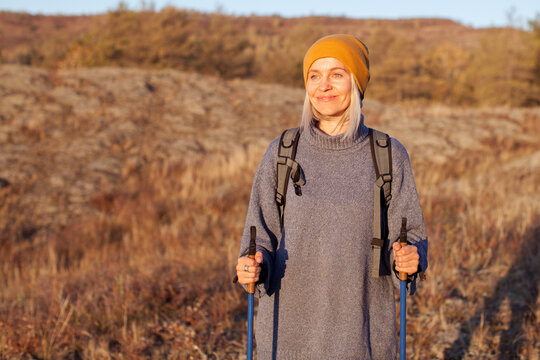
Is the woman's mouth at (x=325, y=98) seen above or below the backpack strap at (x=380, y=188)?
above

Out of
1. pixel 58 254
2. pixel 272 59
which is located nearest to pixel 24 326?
pixel 58 254

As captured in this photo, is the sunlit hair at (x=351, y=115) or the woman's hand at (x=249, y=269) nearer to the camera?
the woman's hand at (x=249, y=269)

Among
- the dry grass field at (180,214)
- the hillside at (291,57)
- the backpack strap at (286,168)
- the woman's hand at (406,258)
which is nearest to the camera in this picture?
the woman's hand at (406,258)

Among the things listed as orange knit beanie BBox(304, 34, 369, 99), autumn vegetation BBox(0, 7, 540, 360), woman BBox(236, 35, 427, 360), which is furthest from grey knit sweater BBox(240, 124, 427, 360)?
autumn vegetation BBox(0, 7, 540, 360)

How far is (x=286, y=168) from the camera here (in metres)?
1.97

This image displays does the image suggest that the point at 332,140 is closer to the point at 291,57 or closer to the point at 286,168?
the point at 286,168

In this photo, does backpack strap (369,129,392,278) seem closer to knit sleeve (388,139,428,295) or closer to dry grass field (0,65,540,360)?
knit sleeve (388,139,428,295)

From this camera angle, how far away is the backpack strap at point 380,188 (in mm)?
1901

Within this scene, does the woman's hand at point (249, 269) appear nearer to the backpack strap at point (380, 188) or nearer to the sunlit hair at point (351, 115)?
the backpack strap at point (380, 188)

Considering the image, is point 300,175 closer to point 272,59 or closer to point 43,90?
point 43,90

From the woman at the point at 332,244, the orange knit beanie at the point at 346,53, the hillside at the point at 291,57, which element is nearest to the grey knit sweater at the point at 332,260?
the woman at the point at 332,244

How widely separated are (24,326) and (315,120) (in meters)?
2.99

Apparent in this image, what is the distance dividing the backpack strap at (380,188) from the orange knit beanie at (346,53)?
290 millimetres

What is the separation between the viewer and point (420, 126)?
13.1m
